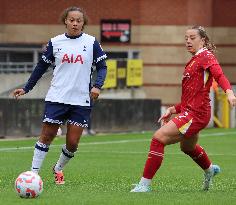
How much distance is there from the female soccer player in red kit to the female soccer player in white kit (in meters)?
1.34

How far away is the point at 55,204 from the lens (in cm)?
1209

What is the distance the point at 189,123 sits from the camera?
531 inches

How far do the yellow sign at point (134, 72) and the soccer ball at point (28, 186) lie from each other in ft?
88.3

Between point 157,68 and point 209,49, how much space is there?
33.1 m

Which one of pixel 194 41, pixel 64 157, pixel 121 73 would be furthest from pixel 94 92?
pixel 121 73

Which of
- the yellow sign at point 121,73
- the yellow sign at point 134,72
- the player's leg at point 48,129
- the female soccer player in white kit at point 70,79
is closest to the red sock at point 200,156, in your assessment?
the female soccer player in white kit at point 70,79

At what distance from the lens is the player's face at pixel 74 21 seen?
14.4 meters

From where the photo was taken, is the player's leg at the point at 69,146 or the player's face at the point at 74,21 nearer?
the player's face at the point at 74,21

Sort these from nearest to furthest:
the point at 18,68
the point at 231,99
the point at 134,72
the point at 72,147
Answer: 1. the point at 231,99
2. the point at 72,147
3. the point at 134,72
4. the point at 18,68

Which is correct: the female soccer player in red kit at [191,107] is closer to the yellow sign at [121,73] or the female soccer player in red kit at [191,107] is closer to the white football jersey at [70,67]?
the white football jersey at [70,67]

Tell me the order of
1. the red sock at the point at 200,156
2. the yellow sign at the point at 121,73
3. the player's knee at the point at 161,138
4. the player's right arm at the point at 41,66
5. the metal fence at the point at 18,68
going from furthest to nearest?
the metal fence at the point at 18,68 < the yellow sign at the point at 121,73 < the player's right arm at the point at 41,66 < the red sock at the point at 200,156 < the player's knee at the point at 161,138

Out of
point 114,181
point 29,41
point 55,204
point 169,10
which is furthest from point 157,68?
point 55,204

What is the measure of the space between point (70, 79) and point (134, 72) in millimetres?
25975

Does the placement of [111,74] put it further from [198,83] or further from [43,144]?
[198,83]
